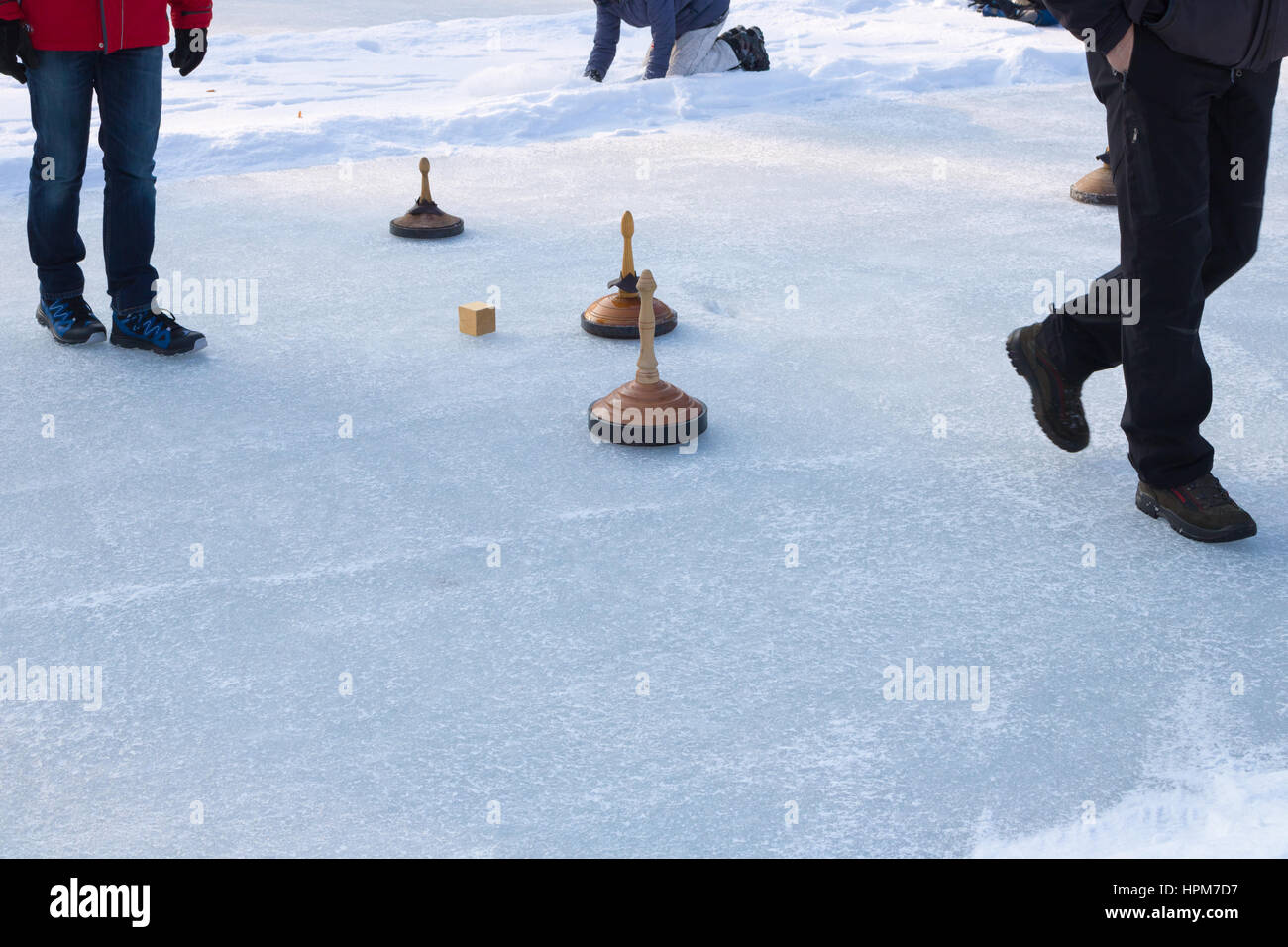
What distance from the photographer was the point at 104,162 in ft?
13.2

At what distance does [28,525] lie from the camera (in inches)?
117

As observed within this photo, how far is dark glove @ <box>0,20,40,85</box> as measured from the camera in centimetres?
362

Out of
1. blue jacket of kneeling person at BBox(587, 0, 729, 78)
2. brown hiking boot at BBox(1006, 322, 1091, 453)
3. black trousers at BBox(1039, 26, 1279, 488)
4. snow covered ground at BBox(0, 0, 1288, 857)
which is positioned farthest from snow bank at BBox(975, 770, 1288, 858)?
blue jacket of kneeling person at BBox(587, 0, 729, 78)

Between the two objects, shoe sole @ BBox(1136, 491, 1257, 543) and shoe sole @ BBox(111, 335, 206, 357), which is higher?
shoe sole @ BBox(1136, 491, 1257, 543)

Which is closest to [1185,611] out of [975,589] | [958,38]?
[975,589]

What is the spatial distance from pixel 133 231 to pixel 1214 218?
9.63ft

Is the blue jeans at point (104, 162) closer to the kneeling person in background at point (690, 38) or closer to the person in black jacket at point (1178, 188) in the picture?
the person in black jacket at point (1178, 188)

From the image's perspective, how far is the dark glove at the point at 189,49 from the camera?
158 inches

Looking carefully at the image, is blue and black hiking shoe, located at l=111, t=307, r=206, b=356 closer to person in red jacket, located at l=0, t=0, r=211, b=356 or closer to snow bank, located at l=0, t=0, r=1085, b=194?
person in red jacket, located at l=0, t=0, r=211, b=356

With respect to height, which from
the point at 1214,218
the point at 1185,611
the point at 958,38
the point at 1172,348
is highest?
the point at 1214,218

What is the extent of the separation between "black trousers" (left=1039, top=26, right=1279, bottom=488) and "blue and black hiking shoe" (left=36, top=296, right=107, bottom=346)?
2.91 m

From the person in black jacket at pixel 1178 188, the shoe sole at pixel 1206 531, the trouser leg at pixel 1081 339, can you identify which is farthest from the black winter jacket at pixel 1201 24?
the shoe sole at pixel 1206 531

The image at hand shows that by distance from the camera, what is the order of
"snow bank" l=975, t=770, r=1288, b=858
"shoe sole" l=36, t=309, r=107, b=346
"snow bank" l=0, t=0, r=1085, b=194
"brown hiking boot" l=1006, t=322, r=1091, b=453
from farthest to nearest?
"snow bank" l=0, t=0, r=1085, b=194 → "shoe sole" l=36, t=309, r=107, b=346 → "brown hiking boot" l=1006, t=322, r=1091, b=453 → "snow bank" l=975, t=770, r=1288, b=858
